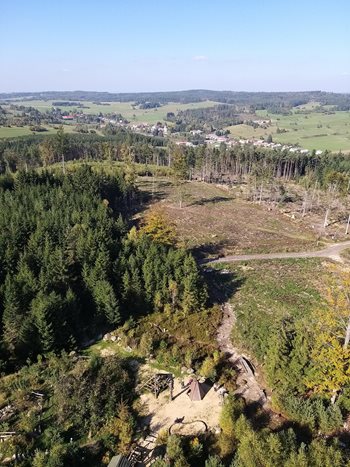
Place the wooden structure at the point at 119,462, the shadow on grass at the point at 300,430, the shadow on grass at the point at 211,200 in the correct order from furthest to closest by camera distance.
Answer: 1. the shadow on grass at the point at 211,200
2. the shadow on grass at the point at 300,430
3. the wooden structure at the point at 119,462

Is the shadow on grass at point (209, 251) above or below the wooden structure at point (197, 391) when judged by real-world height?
below

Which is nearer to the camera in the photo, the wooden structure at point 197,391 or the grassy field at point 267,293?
the wooden structure at point 197,391

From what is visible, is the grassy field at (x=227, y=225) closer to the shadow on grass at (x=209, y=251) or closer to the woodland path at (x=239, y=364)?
the shadow on grass at (x=209, y=251)

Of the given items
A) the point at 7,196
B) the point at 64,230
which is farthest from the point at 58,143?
the point at 64,230

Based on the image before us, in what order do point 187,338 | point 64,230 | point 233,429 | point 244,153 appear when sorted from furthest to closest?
point 244,153 → point 64,230 → point 187,338 → point 233,429

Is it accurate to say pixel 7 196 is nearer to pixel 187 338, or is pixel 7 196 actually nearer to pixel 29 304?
pixel 29 304

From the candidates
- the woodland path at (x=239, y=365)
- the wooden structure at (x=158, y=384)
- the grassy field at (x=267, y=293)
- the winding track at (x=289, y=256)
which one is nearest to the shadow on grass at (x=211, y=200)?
the winding track at (x=289, y=256)
